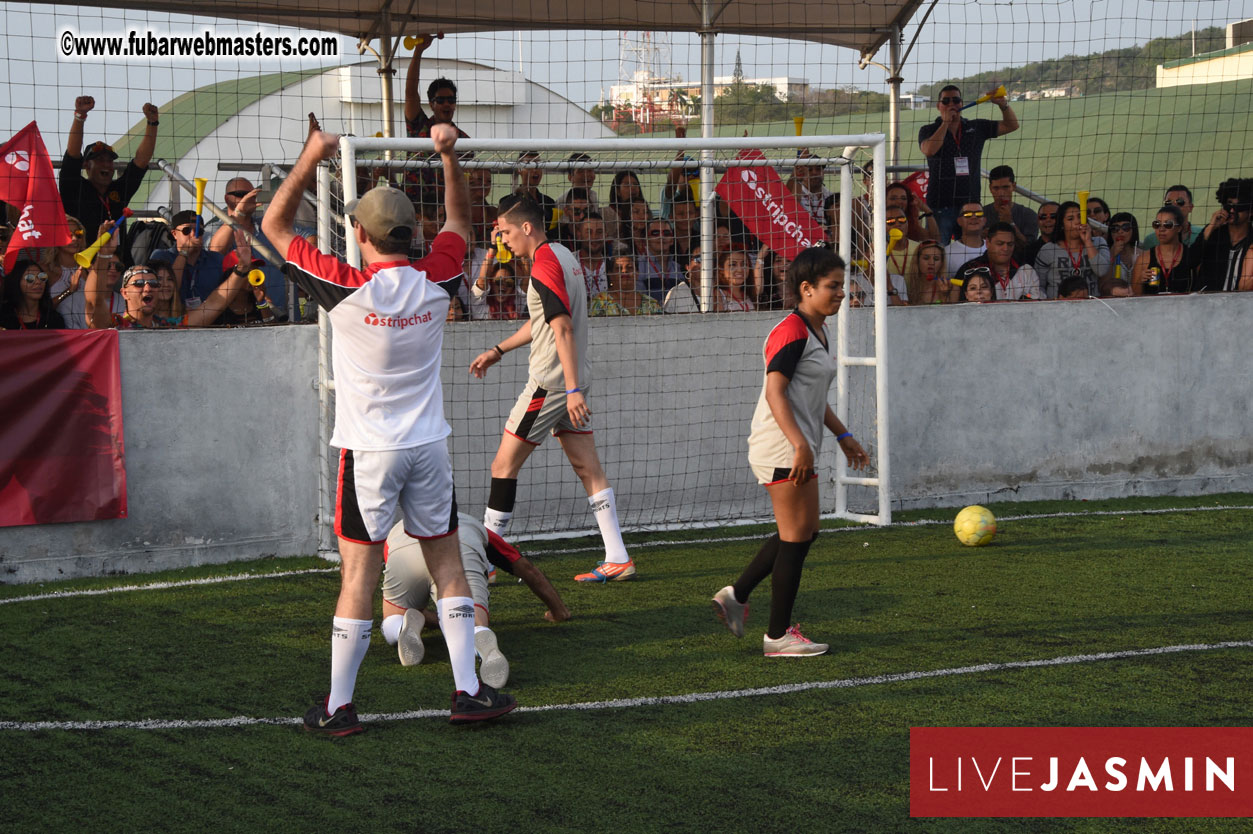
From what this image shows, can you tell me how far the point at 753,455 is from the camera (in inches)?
227

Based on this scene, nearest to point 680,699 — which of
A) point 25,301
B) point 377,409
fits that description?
point 377,409

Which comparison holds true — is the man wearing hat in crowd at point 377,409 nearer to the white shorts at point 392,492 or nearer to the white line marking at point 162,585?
the white shorts at point 392,492

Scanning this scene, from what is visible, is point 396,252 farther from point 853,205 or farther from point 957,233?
point 957,233

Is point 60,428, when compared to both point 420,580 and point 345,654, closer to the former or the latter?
point 420,580

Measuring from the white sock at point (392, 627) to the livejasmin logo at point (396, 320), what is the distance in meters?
1.65

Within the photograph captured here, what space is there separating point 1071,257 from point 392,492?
7.65 m

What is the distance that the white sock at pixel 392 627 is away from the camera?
5.82m

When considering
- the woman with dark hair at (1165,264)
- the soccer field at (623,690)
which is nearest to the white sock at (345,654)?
the soccer field at (623,690)

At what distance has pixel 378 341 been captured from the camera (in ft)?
15.4

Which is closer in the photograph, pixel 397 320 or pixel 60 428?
pixel 397 320

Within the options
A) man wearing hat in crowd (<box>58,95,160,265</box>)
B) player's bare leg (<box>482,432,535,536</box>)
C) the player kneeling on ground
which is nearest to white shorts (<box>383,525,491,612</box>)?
the player kneeling on ground

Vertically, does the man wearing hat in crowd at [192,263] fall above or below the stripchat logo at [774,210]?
below

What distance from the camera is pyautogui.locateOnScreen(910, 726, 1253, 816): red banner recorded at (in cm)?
402

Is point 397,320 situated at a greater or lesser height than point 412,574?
greater
